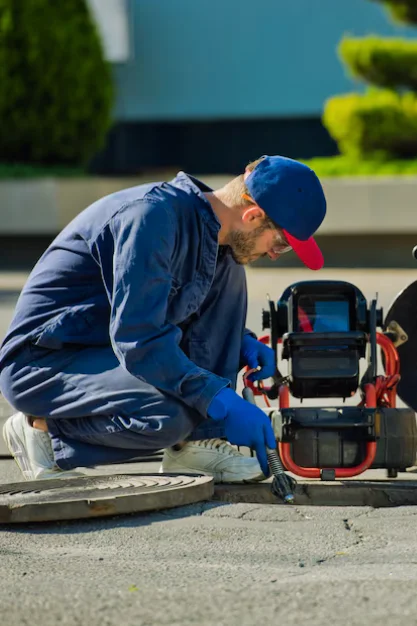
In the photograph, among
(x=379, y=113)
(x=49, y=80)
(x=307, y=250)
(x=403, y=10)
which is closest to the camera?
(x=307, y=250)

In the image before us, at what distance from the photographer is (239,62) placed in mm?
14750

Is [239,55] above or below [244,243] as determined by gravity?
above

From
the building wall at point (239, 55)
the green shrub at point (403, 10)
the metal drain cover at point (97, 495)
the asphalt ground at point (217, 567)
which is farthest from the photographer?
the building wall at point (239, 55)

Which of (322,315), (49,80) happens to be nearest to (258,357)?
(322,315)

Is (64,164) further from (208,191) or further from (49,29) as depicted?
(208,191)

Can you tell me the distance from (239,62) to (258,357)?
11115 millimetres

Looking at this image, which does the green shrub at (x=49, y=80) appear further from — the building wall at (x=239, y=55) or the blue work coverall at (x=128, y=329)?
the blue work coverall at (x=128, y=329)

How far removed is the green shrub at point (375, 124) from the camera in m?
12.3

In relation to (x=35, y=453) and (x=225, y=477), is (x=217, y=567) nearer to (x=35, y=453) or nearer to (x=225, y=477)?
(x=225, y=477)

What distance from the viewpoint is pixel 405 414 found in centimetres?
392

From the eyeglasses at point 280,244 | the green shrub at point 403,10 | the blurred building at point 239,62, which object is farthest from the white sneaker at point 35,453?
the blurred building at point 239,62

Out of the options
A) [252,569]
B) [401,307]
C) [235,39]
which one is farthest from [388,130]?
[252,569]

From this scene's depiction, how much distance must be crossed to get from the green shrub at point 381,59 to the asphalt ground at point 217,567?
946cm

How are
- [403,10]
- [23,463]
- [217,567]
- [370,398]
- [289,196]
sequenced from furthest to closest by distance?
1. [403,10]
2. [23,463]
3. [370,398]
4. [289,196]
5. [217,567]
